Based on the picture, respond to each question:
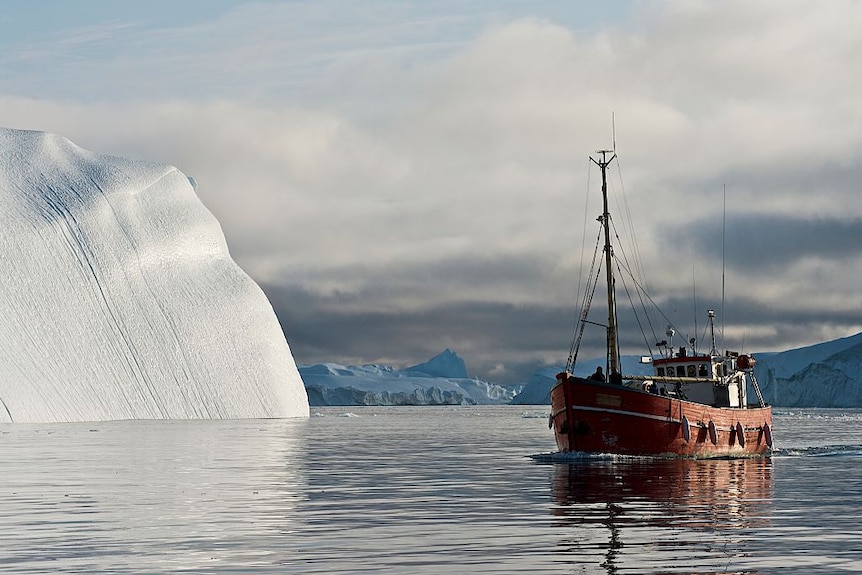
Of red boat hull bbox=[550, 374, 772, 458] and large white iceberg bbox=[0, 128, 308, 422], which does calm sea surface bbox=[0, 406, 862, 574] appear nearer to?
red boat hull bbox=[550, 374, 772, 458]

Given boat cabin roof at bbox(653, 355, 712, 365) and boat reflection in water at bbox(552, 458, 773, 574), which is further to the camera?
boat cabin roof at bbox(653, 355, 712, 365)

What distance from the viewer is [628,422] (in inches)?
1781

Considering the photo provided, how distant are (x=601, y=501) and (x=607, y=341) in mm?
24734

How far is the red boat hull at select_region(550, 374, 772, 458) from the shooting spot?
45.1 m

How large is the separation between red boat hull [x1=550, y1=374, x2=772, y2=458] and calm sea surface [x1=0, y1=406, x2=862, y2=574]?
3.41 ft

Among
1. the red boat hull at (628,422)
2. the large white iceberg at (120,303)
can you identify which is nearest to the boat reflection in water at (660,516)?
the red boat hull at (628,422)

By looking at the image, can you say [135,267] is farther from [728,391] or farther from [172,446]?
[728,391]

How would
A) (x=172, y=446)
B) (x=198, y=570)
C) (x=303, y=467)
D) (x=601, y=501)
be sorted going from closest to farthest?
1. (x=198, y=570)
2. (x=601, y=501)
3. (x=303, y=467)
4. (x=172, y=446)

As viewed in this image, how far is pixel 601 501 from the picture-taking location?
1071 inches

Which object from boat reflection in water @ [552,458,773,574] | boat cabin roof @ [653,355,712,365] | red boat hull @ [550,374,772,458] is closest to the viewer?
boat reflection in water @ [552,458,773,574]

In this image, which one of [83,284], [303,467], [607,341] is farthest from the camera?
[83,284]

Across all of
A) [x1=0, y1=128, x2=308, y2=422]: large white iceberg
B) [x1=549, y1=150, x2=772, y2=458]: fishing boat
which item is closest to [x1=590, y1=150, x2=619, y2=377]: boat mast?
Answer: [x1=549, y1=150, x2=772, y2=458]: fishing boat

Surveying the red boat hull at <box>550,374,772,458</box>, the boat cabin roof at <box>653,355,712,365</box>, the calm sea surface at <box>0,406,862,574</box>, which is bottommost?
the calm sea surface at <box>0,406,862,574</box>

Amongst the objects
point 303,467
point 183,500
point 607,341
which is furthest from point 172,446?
point 183,500
